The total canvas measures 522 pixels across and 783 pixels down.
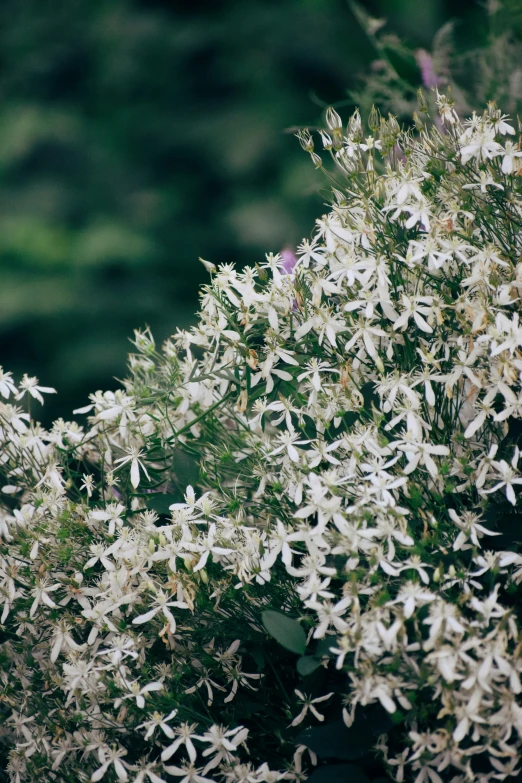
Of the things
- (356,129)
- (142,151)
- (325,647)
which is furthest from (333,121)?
(142,151)

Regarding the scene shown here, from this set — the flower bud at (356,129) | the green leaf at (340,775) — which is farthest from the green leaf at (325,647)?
the flower bud at (356,129)

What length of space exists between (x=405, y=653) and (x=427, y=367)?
287mm

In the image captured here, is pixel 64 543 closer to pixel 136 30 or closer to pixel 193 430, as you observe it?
pixel 193 430

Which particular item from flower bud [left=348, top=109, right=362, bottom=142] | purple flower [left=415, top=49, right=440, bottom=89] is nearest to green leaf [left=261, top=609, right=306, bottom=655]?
flower bud [left=348, top=109, right=362, bottom=142]

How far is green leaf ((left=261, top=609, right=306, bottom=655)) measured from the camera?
720mm

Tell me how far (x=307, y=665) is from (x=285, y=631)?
0.12ft

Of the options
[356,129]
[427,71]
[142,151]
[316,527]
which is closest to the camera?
[316,527]

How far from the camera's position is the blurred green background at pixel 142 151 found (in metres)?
2.58

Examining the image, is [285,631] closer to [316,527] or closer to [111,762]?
[316,527]

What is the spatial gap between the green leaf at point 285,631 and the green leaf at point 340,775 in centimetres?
11

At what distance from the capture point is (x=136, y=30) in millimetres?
2883

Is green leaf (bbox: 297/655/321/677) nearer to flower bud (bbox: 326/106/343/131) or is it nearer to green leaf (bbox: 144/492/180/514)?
green leaf (bbox: 144/492/180/514)

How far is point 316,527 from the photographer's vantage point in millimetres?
709

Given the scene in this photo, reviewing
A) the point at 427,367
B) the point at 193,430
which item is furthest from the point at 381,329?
the point at 193,430
